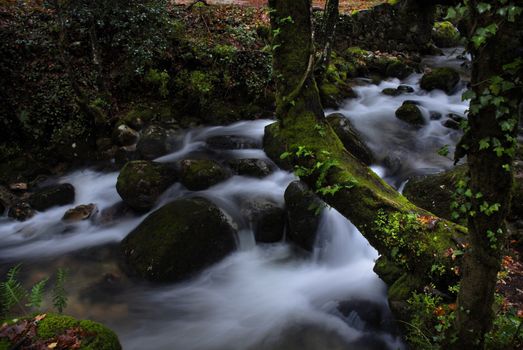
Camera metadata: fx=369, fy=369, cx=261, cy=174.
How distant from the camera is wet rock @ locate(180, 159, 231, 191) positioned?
8.18 meters

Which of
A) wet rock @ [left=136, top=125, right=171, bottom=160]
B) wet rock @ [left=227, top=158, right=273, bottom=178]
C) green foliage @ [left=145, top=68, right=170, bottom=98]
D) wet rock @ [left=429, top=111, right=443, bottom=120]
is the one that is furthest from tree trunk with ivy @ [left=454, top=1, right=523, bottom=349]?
green foliage @ [left=145, top=68, right=170, bottom=98]

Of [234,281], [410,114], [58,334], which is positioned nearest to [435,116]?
[410,114]

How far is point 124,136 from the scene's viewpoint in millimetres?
9742

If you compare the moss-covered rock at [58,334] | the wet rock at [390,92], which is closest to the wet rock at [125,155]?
the moss-covered rock at [58,334]

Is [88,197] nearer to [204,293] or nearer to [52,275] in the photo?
[52,275]

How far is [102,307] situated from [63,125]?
5.98 metres

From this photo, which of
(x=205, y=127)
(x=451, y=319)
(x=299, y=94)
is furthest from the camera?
(x=205, y=127)

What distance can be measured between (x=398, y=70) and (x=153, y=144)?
9.76m

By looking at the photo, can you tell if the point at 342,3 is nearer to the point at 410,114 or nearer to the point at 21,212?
the point at 410,114

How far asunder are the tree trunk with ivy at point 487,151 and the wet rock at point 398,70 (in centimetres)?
1259

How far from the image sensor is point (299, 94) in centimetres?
437

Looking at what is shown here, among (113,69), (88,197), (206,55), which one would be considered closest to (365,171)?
(88,197)

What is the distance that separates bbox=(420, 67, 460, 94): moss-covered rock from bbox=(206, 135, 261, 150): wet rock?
689cm

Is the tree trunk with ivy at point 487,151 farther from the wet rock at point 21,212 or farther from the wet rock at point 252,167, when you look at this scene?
the wet rock at point 21,212
